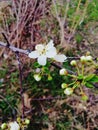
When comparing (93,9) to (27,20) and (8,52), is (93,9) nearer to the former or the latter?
(27,20)

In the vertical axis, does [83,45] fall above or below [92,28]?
below

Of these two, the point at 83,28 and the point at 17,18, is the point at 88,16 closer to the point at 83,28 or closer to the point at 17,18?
the point at 83,28

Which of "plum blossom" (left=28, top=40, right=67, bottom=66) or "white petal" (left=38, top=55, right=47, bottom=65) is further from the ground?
"plum blossom" (left=28, top=40, right=67, bottom=66)

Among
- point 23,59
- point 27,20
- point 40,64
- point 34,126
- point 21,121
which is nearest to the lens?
point 40,64

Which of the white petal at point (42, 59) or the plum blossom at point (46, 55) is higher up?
the plum blossom at point (46, 55)

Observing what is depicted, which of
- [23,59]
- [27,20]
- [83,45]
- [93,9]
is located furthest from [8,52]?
[93,9]

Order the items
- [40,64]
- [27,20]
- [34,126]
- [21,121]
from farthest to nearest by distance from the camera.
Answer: [27,20] < [34,126] < [21,121] < [40,64]

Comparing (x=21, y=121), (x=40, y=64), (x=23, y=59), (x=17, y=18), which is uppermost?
(x=17, y=18)

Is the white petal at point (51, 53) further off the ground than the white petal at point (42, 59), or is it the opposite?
the white petal at point (51, 53)

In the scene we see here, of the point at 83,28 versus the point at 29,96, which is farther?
the point at 83,28
